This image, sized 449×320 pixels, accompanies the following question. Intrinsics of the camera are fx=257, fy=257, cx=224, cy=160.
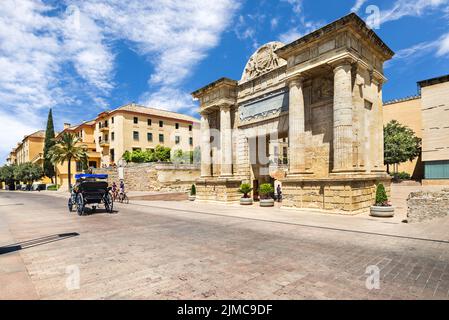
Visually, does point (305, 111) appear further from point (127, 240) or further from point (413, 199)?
point (127, 240)

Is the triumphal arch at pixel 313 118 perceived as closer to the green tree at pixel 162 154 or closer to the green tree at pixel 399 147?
the green tree at pixel 399 147

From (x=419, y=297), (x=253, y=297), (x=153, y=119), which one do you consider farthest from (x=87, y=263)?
(x=153, y=119)

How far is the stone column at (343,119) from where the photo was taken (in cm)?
1240

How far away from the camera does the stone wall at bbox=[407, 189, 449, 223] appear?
914 centimetres

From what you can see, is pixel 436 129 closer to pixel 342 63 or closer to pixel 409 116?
pixel 409 116

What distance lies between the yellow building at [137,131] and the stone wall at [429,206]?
143ft

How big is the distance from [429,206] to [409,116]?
41516 millimetres

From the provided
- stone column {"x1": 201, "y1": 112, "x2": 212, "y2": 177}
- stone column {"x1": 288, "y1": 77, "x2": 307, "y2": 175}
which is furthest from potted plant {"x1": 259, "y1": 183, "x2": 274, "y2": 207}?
stone column {"x1": 201, "y1": 112, "x2": 212, "y2": 177}

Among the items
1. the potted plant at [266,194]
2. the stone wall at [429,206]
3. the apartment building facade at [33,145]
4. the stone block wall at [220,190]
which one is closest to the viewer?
the stone wall at [429,206]

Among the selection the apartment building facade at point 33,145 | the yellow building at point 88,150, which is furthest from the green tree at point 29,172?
the apartment building facade at point 33,145

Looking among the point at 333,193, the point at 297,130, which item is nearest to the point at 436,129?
the point at 297,130

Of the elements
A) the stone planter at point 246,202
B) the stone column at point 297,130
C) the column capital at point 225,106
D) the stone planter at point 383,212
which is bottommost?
the stone planter at point 246,202

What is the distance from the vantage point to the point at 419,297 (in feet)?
11.8

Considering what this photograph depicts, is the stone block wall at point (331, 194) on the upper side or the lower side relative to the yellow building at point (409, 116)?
lower
